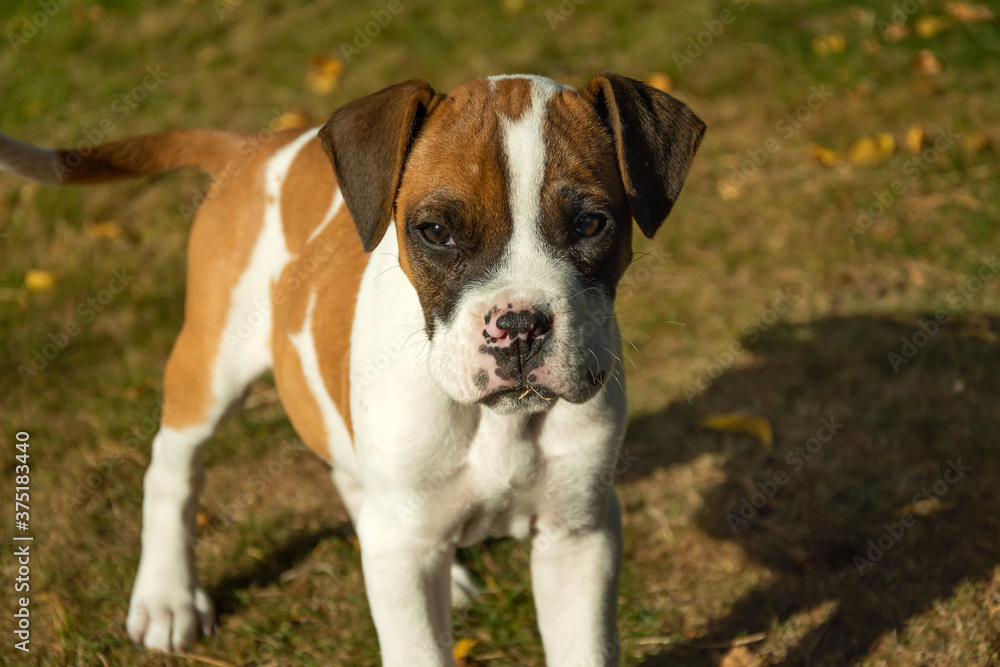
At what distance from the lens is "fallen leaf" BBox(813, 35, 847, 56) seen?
8523 millimetres

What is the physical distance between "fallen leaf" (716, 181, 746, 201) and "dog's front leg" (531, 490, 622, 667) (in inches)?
166

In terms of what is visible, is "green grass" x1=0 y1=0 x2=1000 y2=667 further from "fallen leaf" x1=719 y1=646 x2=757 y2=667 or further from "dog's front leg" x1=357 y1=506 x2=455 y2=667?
"dog's front leg" x1=357 y1=506 x2=455 y2=667

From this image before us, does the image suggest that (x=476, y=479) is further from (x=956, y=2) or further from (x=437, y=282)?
(x=956, y=2)

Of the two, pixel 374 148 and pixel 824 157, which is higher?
pixel 374 148

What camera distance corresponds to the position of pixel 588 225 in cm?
298

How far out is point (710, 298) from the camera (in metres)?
6.46

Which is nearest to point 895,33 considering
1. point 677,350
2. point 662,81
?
point 662,81

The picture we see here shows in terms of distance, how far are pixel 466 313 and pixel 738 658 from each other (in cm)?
212

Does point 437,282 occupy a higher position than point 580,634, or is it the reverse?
point 437,282

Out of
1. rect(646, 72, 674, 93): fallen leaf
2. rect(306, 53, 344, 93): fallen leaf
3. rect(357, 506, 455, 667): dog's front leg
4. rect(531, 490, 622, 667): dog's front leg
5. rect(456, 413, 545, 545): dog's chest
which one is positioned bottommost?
rect(646, 72, 674, 93): fallen leaf

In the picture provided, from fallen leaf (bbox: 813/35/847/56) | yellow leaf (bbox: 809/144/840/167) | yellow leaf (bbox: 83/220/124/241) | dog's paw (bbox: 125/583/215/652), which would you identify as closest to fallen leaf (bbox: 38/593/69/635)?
dog's paw (bbox: 125/583/215/652)

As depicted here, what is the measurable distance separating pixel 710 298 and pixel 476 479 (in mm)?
3571

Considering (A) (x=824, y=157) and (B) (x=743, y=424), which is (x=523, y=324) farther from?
(A) (x=824, y=157)

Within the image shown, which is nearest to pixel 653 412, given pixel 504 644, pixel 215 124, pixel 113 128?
pixel 504 644
